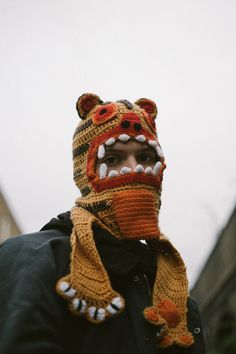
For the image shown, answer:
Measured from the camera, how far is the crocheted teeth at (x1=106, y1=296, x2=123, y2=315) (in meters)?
2.16

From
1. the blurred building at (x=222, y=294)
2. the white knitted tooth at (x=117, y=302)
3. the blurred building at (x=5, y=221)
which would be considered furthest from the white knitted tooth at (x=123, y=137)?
the blurred building at (x=5, y=221)

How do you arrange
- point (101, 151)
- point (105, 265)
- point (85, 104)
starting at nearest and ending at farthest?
1. point (105, 265)
2. point (101, 151)
3. point (85, 104)

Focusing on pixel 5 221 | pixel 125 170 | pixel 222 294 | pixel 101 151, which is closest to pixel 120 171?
pixel 125 170

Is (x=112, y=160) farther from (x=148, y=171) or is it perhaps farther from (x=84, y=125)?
(x=84, y=125)

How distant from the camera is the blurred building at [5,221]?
19883 mm

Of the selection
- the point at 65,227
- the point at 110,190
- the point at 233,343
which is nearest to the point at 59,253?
the point at 65,227

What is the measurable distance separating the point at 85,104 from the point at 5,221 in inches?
732

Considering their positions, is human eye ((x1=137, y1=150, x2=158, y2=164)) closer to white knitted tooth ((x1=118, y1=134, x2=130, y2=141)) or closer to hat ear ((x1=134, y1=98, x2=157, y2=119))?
white knitted tooth ((x1=118, y1=134, x2=130, y2=141))

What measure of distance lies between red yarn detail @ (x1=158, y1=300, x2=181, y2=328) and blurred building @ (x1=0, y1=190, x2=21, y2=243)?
17.3 m

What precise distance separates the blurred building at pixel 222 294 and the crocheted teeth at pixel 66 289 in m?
8.92

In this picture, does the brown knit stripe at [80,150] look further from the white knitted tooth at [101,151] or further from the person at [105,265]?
the white knitted tooth at [101,151]

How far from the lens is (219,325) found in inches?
508

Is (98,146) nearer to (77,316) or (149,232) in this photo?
(149,232)

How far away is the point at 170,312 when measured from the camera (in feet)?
8.02
